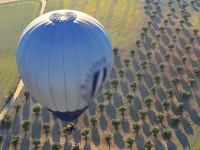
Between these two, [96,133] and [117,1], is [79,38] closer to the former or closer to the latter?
[96,133]

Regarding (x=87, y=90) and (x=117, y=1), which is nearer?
(x=87, y=90)

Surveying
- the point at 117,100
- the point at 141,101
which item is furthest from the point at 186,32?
the point at 117,100

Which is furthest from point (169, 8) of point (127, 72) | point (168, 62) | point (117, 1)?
point (127, 72)

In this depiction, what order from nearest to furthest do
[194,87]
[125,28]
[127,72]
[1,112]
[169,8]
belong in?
[1,112], [194,87], [127,72], [125,28], [169,8]

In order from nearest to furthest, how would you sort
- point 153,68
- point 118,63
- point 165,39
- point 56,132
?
point 56,132 < point 153,68 < point 118,63 < point 165,39

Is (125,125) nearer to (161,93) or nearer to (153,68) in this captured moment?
(161,93)

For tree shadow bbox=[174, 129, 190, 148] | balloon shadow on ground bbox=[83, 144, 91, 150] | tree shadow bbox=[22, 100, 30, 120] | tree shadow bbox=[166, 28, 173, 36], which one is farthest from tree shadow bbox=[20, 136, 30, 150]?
tree shadow bbox=[166, 28, 173, 36]
